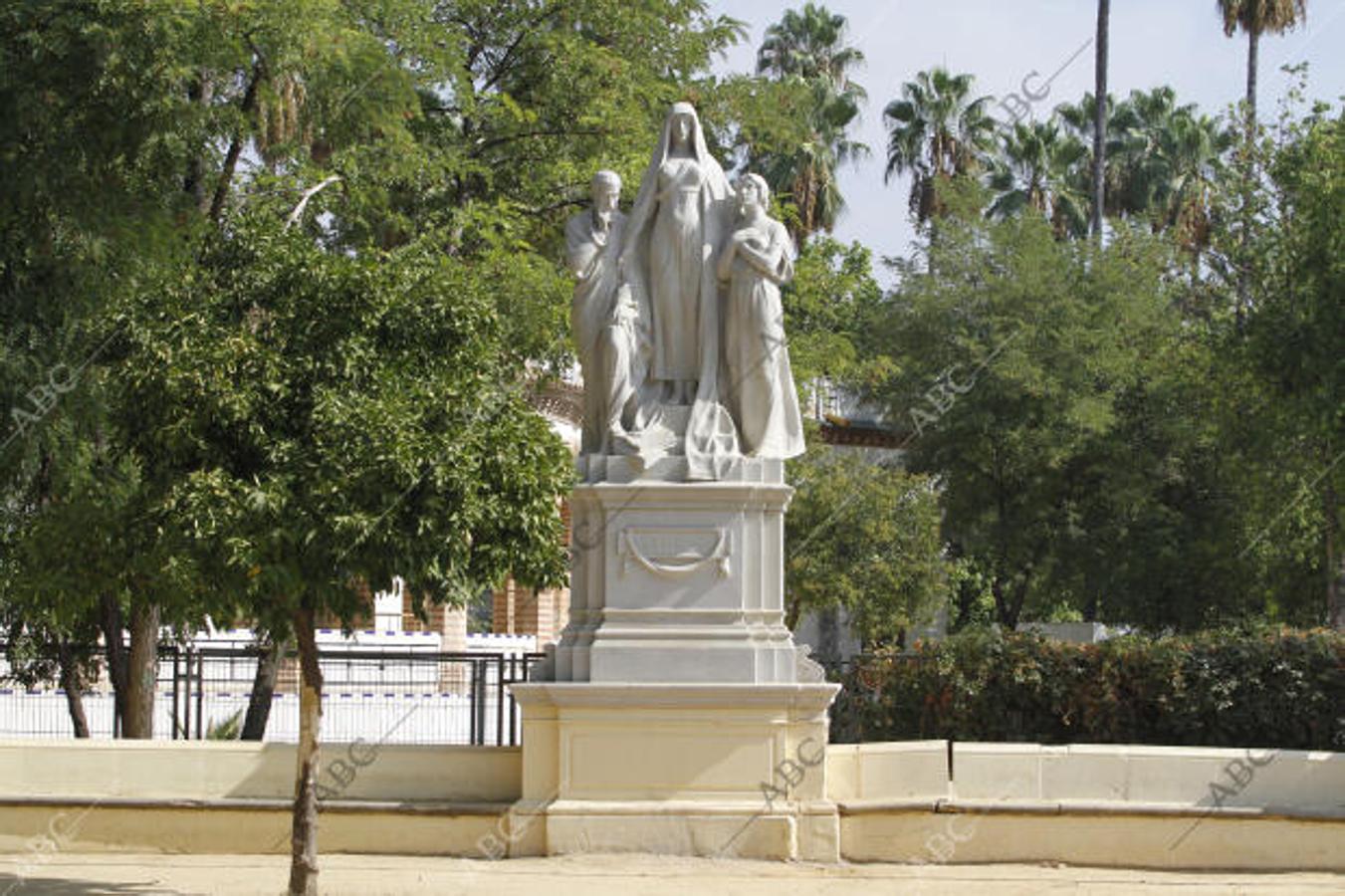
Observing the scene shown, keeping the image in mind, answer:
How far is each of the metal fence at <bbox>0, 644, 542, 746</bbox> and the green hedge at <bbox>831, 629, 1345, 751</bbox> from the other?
12.4 feet

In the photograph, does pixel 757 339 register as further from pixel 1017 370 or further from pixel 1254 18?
pixel 1254 18

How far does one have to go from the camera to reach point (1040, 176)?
55.3 m

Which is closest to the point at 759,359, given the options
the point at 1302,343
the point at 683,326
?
the point at 683,326

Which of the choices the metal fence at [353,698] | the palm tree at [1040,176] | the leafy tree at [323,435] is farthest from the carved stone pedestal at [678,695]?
the palm tree at [1040,176]

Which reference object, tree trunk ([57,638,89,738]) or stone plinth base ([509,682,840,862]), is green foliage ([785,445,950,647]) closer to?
tree trunk ([57,638,89,738])

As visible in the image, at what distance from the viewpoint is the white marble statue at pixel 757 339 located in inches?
503

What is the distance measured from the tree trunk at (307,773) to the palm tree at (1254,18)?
4107cm

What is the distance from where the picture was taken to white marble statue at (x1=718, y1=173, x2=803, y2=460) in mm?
12766

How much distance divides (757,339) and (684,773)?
2.97 meters

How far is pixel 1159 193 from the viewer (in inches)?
2280

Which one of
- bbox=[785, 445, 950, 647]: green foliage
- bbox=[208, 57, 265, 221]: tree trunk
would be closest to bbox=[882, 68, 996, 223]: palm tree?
bbox=[785, 445, 950, 647]: green foliage

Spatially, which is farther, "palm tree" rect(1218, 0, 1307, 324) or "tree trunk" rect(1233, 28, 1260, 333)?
"palm tree" rect(1218, 0, 1307, 324)

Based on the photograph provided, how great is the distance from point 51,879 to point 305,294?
4041 mm

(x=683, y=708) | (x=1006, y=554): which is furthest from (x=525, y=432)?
(x=1006, y=554)
